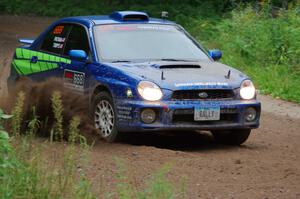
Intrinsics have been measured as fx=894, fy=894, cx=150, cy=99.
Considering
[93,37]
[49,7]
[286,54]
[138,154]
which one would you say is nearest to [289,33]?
[286,54]

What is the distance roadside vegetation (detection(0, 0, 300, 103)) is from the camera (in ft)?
55.5

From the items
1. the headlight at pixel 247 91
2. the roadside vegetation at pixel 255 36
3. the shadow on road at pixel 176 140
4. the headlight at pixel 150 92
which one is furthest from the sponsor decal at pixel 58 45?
the roadside vegetation at pixel 255 36

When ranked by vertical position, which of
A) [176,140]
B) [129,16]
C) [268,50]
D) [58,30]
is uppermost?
[129,16]

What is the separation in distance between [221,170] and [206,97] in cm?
137

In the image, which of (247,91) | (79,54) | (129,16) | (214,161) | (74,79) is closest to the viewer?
(214,161)

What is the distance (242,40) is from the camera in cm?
1931

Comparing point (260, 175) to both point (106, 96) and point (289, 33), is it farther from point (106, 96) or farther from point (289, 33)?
point (289, 33)

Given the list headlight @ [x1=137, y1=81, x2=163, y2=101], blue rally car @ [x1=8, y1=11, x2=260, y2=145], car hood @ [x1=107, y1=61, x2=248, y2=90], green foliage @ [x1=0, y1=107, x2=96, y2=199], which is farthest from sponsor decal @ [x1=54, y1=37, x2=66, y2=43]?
green foliage @ [x1=0, y1=107, x2=96, y2=199]

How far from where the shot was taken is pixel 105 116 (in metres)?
10.7

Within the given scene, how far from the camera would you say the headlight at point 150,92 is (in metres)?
10.2

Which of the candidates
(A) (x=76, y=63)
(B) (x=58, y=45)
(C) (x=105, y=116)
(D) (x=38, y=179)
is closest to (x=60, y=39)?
(B) (x=58, y=45)

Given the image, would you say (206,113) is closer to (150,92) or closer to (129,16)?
(150,92)

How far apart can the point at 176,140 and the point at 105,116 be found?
1.48 m

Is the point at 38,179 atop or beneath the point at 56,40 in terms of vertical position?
atop
